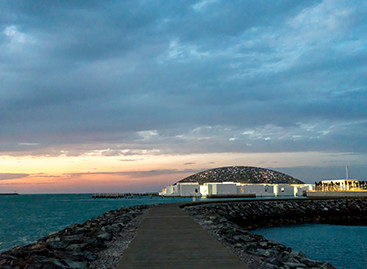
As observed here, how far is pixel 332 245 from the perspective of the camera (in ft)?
81.8

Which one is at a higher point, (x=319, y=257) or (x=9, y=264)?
(x=9, y=264)

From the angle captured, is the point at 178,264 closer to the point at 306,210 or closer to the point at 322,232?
the point at 322,232

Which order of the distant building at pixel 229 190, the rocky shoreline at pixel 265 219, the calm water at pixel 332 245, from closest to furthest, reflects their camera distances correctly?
the rocky shoreline at pixel 265 219
the calm water at pixel 332 245
the distant building at pixel 229 190

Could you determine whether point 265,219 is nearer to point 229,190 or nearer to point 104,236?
point 104,236

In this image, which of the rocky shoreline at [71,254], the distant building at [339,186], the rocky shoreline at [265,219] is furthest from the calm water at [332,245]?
the distant building at [339,186]

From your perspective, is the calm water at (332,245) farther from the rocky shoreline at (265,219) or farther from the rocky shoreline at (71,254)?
the rocky shoreline at (71,254)

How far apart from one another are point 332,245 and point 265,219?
55.9 ft

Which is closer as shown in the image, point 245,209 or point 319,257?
point 319,257

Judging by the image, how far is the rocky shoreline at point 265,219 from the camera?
11828mm

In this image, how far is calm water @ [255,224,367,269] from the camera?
65.8 feet

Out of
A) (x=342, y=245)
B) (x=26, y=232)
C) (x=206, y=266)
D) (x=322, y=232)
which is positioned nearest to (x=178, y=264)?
(x=206, y=266)

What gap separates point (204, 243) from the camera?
1331cm

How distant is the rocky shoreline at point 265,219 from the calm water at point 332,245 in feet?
12.2

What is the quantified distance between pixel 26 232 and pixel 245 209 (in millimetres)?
24167
